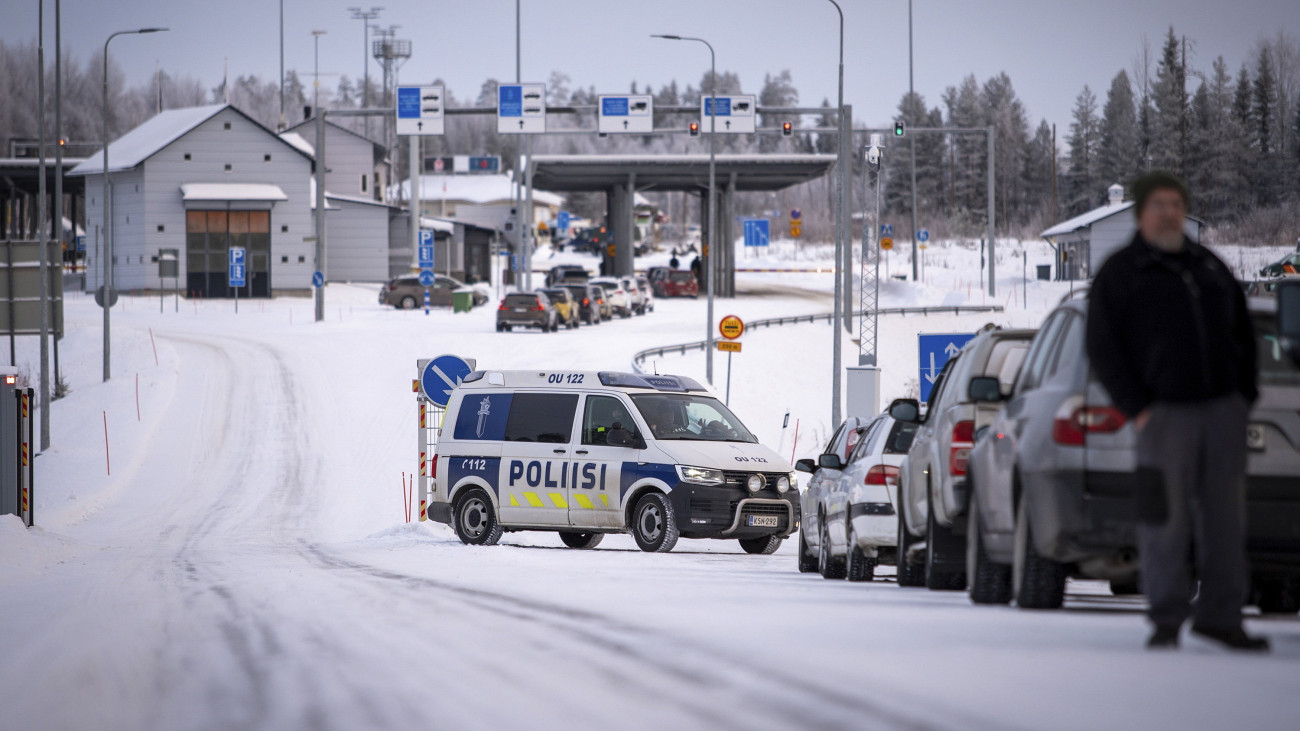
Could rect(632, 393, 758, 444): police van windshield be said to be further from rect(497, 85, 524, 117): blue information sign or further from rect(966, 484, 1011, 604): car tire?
rect(497, 85, 524, 117): blue information sign

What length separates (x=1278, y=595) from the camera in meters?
8.20

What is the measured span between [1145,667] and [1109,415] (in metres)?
1.46

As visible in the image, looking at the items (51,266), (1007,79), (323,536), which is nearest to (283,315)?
(51,266)

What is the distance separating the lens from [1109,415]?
6480mm

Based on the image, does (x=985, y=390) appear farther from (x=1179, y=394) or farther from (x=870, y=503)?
(x=870, y=503)

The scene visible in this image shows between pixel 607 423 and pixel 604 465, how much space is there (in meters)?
0.59

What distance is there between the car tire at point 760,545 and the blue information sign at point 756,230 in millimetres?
65245

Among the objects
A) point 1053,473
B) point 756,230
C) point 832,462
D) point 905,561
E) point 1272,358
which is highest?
point 756,230

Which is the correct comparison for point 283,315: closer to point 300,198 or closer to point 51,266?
point 300,198

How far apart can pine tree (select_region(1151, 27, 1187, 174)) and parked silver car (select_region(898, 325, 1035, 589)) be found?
7271cm

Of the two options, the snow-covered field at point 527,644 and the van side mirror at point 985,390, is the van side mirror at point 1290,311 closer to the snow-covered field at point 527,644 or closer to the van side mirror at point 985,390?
the snow-covered field at point 527,644

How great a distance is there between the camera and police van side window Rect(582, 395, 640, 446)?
54.9 ft

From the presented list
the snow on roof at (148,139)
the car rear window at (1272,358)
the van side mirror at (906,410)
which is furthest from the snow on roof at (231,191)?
the car rear window at (1272,358)

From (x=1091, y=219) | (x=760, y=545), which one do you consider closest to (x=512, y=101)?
(x=1091, y=219)
